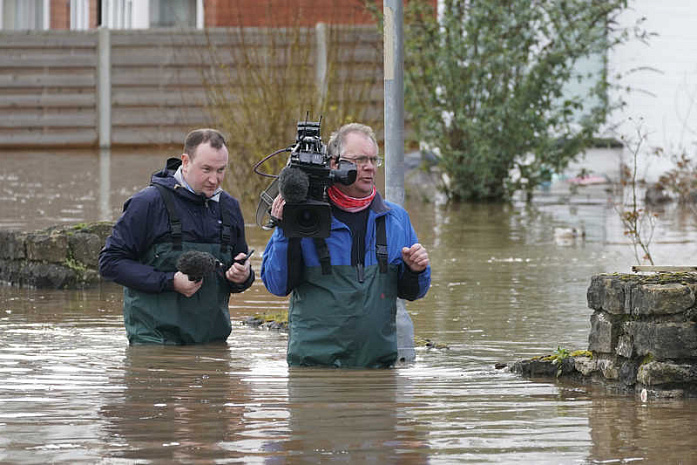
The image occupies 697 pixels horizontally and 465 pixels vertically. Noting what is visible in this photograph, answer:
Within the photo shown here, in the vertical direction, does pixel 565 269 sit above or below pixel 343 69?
below

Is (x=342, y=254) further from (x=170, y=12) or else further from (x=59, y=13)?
(x=59, y=13)

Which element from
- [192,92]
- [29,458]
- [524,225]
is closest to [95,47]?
[192,92]

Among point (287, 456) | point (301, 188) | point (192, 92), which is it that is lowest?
point (287, 456)

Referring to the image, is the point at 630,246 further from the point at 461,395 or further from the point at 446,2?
the point at 461,395

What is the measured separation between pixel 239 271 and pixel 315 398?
1260 millimetres

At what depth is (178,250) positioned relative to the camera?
6578 mm

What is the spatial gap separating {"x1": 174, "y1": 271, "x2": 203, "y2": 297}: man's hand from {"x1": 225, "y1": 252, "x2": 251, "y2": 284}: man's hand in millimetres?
173

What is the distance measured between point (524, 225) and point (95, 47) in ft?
42.4

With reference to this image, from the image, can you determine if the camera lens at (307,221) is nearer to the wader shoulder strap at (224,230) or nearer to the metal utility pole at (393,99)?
the wader shoulder strap at (224,230)

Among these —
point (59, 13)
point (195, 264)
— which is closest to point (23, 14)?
point (59, 13)

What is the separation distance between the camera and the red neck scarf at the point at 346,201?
5871 mm

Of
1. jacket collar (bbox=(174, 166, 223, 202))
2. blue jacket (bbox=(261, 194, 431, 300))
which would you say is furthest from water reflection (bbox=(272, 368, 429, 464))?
jacket collar (bbox=(174, 166, 223, 202))

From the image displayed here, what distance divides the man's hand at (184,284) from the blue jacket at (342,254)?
626 millimetres

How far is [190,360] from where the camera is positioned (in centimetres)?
637
